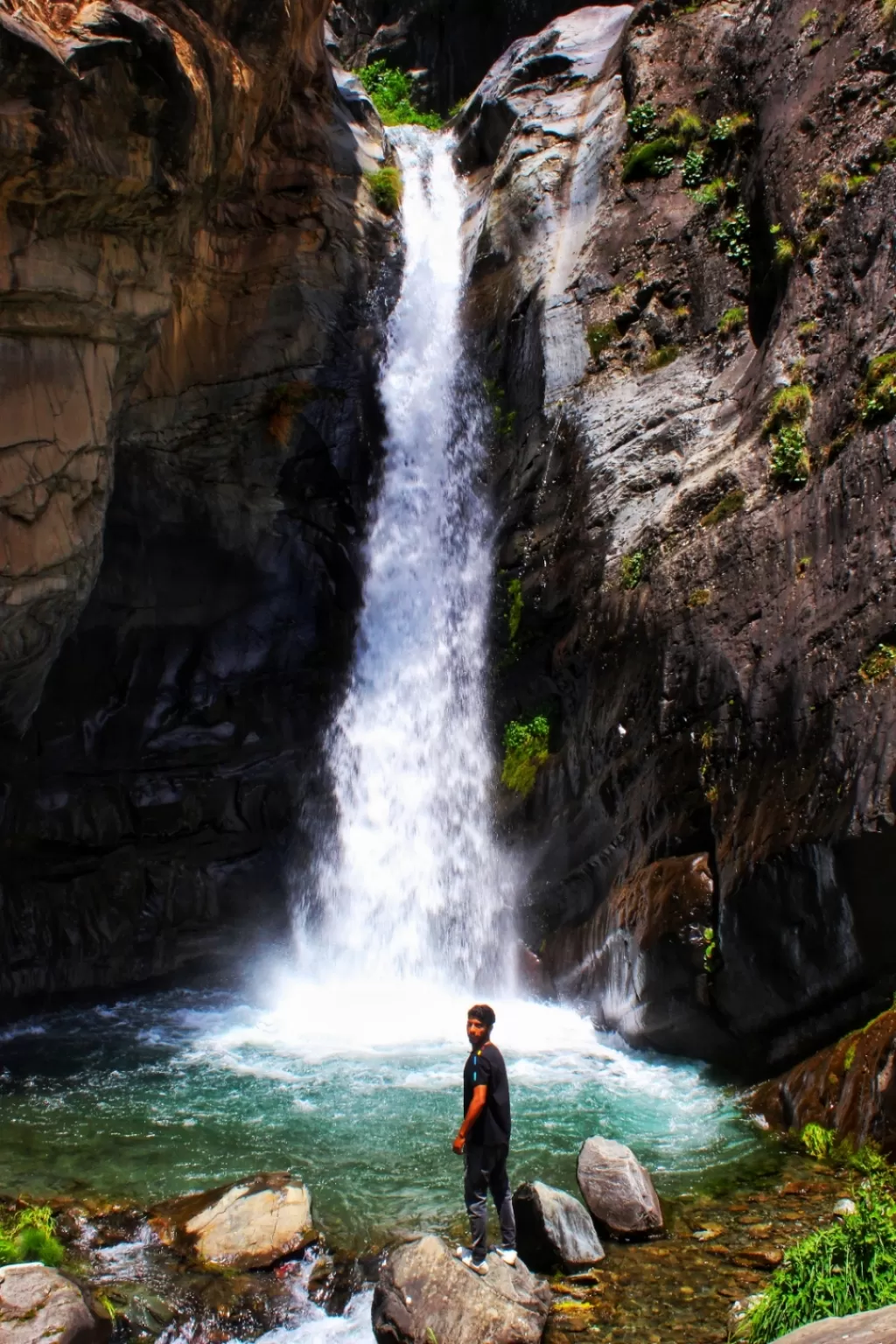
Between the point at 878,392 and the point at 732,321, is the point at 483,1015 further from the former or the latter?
the point at 732,321

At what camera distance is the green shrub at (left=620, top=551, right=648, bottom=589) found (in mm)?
13859

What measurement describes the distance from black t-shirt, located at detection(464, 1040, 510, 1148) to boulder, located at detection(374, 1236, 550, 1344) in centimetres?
73

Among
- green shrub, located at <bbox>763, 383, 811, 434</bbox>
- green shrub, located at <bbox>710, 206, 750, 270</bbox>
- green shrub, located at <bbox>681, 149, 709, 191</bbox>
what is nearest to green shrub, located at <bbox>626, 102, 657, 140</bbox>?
green shrub, located at <bbox>681, 149, 709, 191</bbox>

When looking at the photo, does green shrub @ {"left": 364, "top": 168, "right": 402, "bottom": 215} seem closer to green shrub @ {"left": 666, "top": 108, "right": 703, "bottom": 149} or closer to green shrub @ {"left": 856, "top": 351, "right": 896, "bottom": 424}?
green shrub @ {"left": 666, "top": 108, "right": 703, "bottom": 149}

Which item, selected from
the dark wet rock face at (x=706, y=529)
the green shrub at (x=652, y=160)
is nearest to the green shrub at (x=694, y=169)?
the dark wet rock face at (x=706, y=529)

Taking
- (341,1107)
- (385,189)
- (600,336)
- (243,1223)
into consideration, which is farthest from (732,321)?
(243,1223)

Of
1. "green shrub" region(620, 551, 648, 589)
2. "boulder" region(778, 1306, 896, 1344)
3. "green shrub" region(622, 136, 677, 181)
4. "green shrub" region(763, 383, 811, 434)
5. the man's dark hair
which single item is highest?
"green shrub" region(622, 136, 677, 181)

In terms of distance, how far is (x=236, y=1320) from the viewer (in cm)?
674

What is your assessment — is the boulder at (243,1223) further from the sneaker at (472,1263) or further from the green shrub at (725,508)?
the green shrub at (725,508)

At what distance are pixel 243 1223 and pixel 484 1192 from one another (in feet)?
7.03

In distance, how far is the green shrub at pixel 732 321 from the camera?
1552cm

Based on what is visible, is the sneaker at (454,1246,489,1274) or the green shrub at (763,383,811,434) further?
the green shrub at (763,383,811,434)

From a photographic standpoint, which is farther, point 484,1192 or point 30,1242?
point 30,1242

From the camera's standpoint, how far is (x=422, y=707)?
58.1 ft
